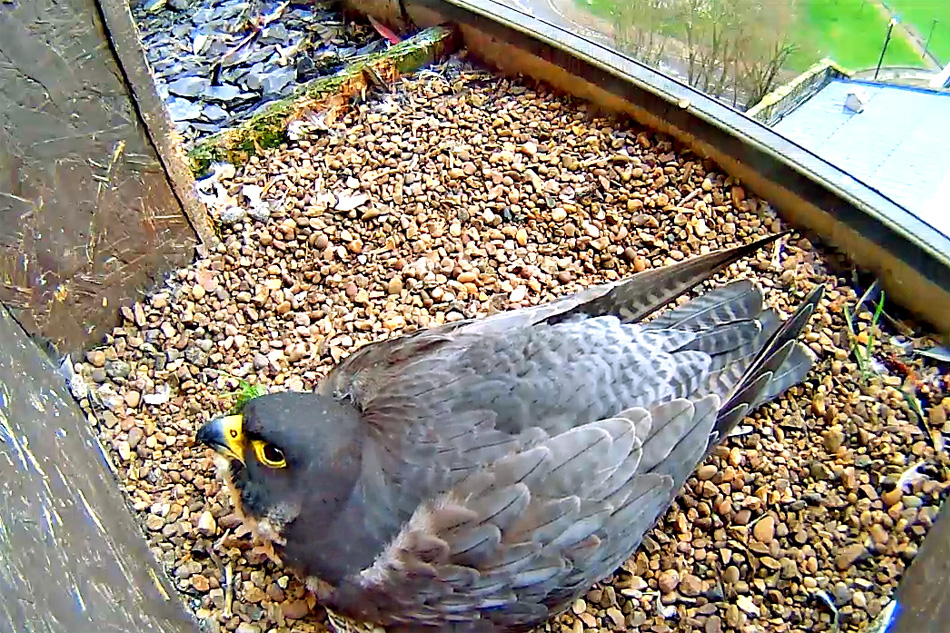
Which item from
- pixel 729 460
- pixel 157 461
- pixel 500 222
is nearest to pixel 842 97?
pixel 500 222

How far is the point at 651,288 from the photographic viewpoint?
80.7 inches

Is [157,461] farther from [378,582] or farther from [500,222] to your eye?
[500,222]

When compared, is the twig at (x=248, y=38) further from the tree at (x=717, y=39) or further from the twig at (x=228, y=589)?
the twig at (x=228, y=589)

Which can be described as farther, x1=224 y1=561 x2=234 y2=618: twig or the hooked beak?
x1=224 y1=561 x2=234 y2=618: twig

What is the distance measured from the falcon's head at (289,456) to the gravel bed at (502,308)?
1.23 feet

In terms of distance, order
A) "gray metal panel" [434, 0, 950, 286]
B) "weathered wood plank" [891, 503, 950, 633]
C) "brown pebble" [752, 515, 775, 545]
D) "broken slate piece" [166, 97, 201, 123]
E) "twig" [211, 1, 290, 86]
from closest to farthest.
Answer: "weathered wood plank" [891, 503, 950, 633]
"brown pebble" [752, 515, 775, 545]
"gray metal panel" [434, 0, 950, 286]
"broken slate piece" [166, 97, 201, 123]
"twig" [211, 1, 290, 86]

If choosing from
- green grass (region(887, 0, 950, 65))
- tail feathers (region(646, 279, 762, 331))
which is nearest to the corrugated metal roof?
green grass (region(887, 0, 950, 65))

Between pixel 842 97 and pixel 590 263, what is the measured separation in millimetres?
1225

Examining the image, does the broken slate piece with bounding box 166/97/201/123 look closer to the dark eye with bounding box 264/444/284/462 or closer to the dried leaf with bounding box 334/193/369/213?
the dried leaf with bounding box 334/193/369/213

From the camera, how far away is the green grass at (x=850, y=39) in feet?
9.34

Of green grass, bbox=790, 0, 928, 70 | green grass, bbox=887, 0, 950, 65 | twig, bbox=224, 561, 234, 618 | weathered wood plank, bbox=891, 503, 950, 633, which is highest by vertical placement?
green grass, bbox=887, 0, 950, 65

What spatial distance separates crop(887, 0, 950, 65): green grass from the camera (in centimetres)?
280

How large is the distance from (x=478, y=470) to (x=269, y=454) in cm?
43

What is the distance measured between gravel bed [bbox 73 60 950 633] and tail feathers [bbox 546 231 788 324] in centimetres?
43
